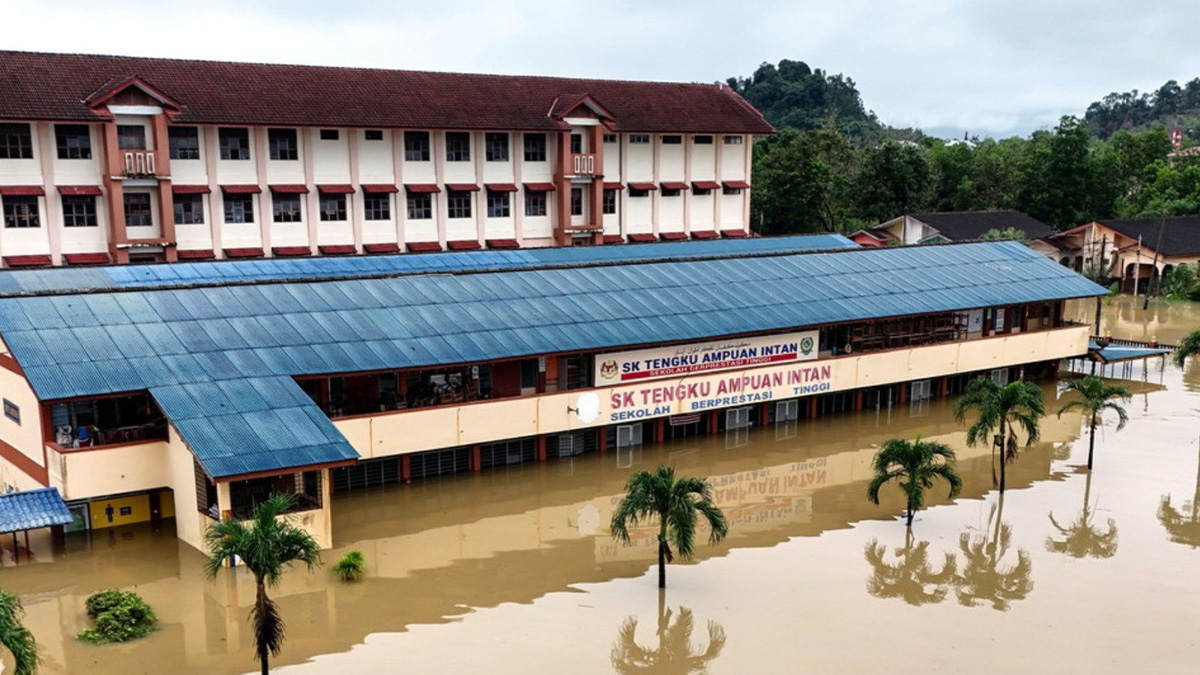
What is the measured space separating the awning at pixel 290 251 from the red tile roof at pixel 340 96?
563cm

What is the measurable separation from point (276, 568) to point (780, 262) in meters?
29.0

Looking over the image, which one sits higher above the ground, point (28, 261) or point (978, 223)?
point (28, 261)

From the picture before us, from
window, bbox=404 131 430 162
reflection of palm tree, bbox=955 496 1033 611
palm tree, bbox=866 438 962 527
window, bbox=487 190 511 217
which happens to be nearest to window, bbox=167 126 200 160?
window, bbox=404 131 430 162

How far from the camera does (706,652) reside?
2123 centimetres

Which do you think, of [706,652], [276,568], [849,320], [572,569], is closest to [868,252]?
[849,320]

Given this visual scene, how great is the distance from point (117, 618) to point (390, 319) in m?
13.1

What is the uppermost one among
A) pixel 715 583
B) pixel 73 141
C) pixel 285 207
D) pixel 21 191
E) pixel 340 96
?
pixel 340 96

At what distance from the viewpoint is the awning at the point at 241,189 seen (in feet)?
161

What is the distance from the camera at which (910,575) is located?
82.4ft

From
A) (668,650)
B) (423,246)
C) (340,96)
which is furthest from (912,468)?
(340,96)

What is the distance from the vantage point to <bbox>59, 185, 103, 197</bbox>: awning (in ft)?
149

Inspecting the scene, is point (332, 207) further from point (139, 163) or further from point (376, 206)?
point (139, 163)

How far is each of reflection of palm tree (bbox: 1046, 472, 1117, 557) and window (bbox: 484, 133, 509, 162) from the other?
34.6m

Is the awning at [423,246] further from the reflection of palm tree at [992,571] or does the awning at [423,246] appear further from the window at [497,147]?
the reflection of palm tree at [992,571]
